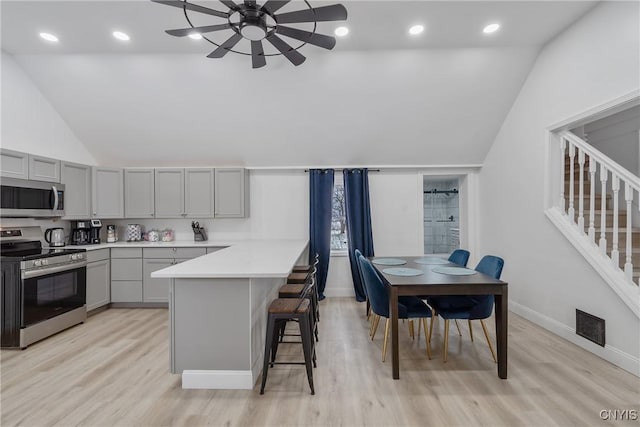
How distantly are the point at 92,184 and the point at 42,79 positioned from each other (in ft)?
4.50

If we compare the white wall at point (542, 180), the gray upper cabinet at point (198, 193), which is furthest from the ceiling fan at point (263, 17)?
the gray upper cabinet at point (198, 193)

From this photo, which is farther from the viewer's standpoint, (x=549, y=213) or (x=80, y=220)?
(x=80, y=220)

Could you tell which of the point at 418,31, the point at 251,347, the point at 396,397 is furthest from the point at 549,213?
the point at 251,347

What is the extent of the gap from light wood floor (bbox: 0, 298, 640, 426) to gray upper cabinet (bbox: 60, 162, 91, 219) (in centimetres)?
168

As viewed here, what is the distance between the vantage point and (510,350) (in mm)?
2877

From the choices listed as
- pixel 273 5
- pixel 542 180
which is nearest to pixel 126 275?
pixel 273 5

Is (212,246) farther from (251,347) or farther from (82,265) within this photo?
(251,347)

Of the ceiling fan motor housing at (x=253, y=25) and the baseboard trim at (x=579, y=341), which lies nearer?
the ceiling fan motor housing at (x=253, y=25)

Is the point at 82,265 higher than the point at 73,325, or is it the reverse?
the point at 82,265

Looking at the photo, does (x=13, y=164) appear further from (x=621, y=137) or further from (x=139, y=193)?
(x=621, y=137)

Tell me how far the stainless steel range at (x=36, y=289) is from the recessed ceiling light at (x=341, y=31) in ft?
12.5

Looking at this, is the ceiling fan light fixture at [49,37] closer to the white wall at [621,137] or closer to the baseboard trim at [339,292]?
the baseboard trim at [339,292]

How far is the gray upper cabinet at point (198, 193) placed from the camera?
4609 mm

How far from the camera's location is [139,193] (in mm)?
4609
